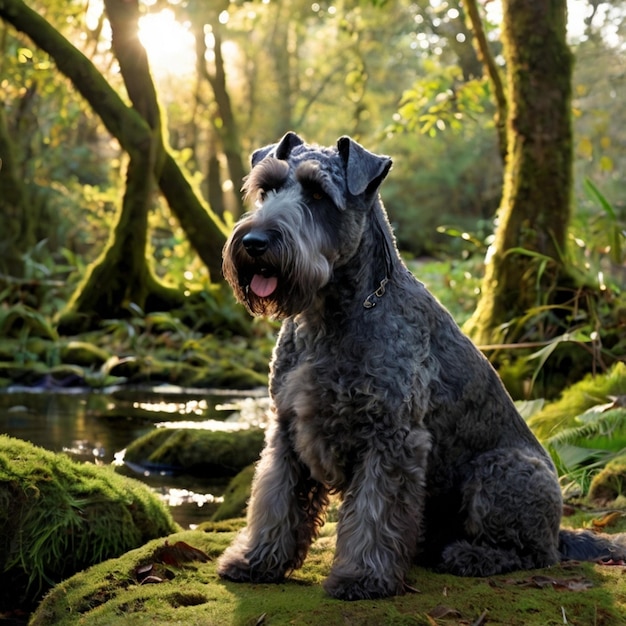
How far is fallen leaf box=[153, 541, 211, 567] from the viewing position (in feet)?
14.8

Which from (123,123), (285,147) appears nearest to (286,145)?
(285,147)

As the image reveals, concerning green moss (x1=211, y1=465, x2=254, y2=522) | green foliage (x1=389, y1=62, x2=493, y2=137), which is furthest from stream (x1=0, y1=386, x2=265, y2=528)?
green foliage (x1=389, y1=62, x2=493, y2=137)

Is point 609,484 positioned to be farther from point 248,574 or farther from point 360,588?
point 248,574

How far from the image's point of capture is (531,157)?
9156 mm

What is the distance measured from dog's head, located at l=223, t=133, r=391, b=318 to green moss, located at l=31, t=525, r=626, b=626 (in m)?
1.31

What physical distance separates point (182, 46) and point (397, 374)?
86.5ft

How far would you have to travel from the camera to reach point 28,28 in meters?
14.3

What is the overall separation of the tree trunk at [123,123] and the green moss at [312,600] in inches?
410

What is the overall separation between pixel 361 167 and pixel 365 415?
3.80 feet

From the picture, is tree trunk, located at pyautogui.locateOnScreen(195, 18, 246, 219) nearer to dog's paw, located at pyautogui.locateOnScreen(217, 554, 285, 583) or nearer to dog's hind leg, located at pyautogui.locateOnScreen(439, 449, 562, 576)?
dog's hind leg, located at pyautogui.locateOnScreen(439, 449, 562, 576)

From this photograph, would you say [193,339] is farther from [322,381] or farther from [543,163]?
[322,381]

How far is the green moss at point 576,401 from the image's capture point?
7.39 meters

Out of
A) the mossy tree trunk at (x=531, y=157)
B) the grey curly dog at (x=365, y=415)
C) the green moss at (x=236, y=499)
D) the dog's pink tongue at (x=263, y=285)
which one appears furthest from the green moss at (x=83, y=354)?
the dog's pink tongue at (x=263, y=285)

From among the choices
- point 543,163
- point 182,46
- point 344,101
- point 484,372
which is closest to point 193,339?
point 543,163
